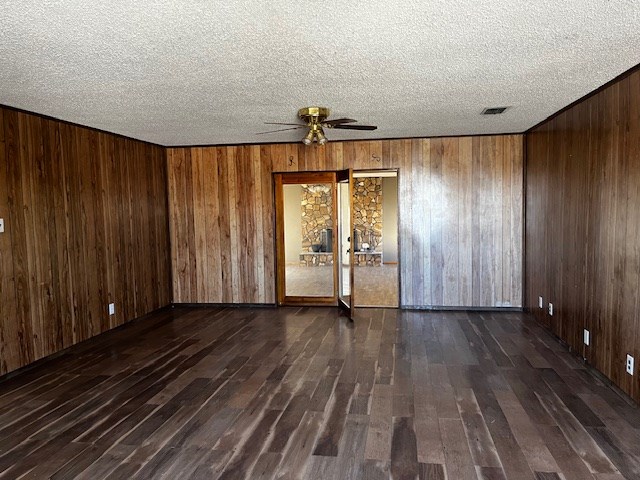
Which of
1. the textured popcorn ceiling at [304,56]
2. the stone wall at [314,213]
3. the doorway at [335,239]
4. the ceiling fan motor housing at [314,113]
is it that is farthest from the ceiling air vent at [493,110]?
the stone wall at [314,213]

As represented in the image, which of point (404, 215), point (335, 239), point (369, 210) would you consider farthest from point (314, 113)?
point (369, 210)

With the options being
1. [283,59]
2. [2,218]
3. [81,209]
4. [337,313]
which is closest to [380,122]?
[283,59]

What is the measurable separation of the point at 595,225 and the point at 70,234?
4.93 meters

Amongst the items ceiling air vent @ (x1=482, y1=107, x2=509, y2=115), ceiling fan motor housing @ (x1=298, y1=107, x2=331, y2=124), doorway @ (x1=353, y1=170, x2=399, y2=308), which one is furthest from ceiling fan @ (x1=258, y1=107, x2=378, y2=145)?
doorway @ (x1=353, y1=170, x2=399, y2=308)

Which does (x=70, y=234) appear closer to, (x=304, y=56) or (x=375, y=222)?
(x=304, y=56)

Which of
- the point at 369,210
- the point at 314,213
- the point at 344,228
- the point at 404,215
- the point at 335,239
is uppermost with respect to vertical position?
the point at 369,210

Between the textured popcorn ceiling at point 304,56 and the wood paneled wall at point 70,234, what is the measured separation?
0.43 meters

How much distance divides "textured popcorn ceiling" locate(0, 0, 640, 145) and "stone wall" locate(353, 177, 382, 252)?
7447 mm

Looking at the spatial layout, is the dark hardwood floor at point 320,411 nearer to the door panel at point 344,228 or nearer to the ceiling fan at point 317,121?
the door panel at point 344,228

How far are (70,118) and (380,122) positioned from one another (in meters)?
3.16

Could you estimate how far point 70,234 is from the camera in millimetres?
4492

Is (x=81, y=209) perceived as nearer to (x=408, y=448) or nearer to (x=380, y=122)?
(x=380, y=122)

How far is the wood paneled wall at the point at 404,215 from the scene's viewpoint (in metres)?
5.67

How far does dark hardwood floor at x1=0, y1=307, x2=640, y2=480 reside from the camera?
2348 millimetres
